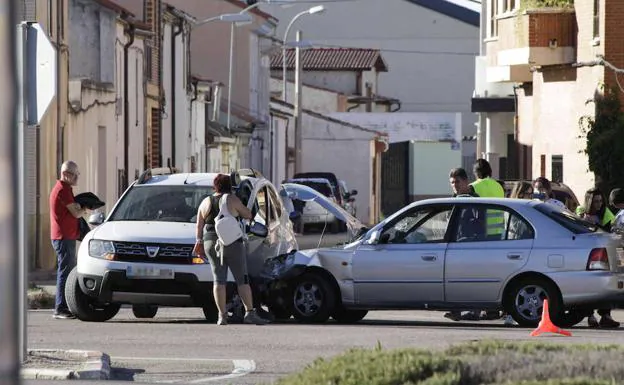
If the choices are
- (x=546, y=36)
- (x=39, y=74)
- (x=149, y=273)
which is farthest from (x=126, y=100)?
(x=39, y=74)

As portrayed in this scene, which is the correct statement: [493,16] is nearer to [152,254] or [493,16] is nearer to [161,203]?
[161,203]

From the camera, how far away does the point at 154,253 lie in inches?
650

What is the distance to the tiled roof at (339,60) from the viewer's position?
303 feet

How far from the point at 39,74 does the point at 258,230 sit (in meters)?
6.86

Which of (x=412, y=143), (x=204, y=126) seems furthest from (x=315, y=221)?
(x=412, y=143)

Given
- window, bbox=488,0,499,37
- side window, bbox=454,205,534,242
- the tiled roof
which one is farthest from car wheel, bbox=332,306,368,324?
the tiled roof

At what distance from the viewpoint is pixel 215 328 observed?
52.1 feet

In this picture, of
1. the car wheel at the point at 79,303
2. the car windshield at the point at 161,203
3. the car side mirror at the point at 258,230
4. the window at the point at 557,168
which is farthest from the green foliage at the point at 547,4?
the car wheel at the point at 79,303

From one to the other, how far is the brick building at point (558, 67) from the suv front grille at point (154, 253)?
15.5 m

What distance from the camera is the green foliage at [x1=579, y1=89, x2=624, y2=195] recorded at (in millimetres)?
29375

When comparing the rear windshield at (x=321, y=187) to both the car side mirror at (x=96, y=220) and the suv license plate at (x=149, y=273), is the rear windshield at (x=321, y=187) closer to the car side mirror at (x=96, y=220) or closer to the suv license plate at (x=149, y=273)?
the car side mirror at (x=96, y=220)

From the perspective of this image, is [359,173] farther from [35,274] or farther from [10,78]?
[10,78]

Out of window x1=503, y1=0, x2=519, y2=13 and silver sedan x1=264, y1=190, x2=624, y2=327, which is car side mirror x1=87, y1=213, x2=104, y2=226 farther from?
window x1=503, y1=0, x2=519, y2=13

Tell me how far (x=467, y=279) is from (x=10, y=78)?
12.9 m
